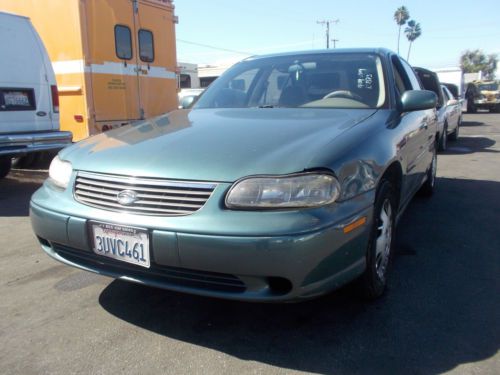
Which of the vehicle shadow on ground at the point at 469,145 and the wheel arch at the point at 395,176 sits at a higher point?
the wheel arch at the point at 395,176

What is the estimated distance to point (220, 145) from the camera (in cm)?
256

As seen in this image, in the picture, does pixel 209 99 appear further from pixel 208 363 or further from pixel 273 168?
pixel 208 363

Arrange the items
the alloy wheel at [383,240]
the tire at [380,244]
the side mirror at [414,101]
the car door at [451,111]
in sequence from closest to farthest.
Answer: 1. the tire at [380,244]
2. the alloy wheel at [383,240]
3. the side mirror at [414,101]
4. the car door at [451,111]

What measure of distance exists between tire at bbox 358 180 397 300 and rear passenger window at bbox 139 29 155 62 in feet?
23.0

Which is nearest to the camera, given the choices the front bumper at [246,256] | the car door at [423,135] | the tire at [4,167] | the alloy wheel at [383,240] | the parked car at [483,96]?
the front bumper at [246,256]

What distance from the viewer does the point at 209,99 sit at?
13.1 ft

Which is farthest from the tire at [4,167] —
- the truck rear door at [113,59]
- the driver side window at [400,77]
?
the driver side window at [400,77]

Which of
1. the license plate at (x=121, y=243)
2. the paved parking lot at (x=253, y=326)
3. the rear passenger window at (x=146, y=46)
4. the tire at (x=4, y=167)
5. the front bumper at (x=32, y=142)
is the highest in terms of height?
the rear passenger window at (x=146, y=46)

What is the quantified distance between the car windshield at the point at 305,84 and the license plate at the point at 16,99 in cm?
334

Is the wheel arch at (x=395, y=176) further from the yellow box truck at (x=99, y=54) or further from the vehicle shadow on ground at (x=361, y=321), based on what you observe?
the yellow box truck at (x=99, y=54)

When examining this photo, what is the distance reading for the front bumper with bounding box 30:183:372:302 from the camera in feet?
6.93

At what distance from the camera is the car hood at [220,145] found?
2320 millimetres

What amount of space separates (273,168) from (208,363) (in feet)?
3.31

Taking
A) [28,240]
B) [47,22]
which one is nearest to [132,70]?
[47,22]
